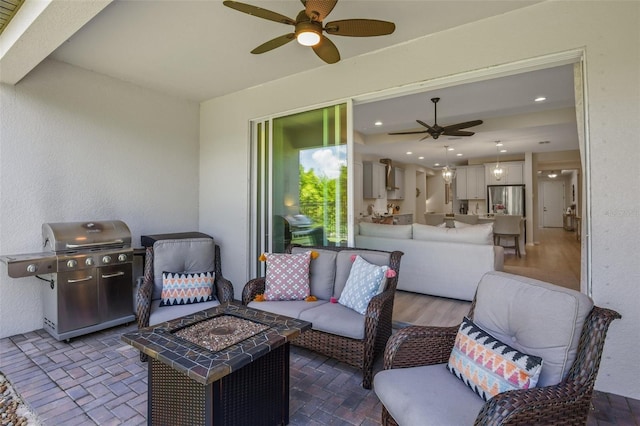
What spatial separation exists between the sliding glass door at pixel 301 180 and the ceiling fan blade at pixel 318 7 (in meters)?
1.51

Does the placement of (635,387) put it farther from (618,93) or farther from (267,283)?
(267,283)

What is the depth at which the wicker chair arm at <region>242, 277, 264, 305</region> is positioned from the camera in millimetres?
2945

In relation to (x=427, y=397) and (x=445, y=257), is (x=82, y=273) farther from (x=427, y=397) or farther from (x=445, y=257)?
(x=445, y=257)

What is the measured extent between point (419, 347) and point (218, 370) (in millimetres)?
1042

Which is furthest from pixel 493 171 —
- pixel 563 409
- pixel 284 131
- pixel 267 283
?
pixel 563 409

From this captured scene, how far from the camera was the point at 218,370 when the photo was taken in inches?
55.2

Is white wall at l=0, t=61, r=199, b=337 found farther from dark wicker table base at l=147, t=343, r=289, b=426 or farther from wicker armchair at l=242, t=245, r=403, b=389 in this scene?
wicker armchair at l=242, t=245, r=403, b=389

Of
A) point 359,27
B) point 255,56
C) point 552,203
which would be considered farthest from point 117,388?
point 552,203

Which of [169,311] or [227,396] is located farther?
[169,311]

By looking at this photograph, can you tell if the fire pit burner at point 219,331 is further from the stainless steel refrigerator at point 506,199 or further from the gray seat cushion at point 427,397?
the stainless steel refrigerator at point 506,199

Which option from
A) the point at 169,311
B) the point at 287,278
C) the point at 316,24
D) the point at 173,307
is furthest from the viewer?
the point at 287,278

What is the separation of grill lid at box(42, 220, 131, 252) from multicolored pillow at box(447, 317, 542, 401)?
330 cm

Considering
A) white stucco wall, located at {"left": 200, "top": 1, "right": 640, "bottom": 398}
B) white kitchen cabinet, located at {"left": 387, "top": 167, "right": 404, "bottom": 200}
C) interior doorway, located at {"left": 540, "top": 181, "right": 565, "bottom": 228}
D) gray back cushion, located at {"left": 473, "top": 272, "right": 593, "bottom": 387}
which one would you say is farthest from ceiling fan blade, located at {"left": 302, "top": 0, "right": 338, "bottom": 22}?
interior doorway, located at {"left": 540, "top": 181, "right": 565, "bottom": 228}

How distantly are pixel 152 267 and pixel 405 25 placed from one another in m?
3.15
